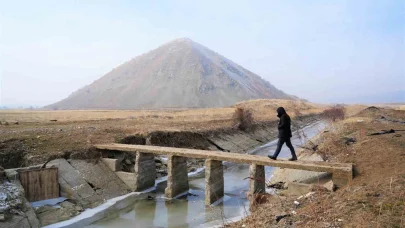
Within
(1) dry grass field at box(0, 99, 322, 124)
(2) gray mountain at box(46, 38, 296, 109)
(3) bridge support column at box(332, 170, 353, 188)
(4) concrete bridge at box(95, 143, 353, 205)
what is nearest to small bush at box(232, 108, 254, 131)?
(1) dry grass field at box(0, 99, 322, 124)

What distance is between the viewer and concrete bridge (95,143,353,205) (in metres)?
13.8

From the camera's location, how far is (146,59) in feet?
644

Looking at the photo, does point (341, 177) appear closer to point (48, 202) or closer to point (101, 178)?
point (101, 178)

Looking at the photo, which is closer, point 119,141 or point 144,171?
point 144,171

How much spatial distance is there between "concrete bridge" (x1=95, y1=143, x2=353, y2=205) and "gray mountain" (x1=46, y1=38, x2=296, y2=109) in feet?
355

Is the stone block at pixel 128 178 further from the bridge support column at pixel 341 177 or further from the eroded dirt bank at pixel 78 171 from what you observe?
the bridge support column at pixel 341 177

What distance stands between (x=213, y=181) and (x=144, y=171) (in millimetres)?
4896

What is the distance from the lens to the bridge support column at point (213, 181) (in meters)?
16.8

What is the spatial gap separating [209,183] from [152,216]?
10.5 ft

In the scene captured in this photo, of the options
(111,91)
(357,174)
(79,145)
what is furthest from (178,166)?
(111,91)

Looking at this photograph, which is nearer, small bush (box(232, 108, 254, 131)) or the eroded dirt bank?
the eroded dirt bank

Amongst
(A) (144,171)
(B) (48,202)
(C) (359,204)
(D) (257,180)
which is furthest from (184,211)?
(C) (359,204)

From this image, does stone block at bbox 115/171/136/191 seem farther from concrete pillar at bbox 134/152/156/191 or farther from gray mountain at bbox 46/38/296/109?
gray mountain at bbox 46/38/296/109

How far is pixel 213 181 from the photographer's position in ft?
56.3
